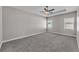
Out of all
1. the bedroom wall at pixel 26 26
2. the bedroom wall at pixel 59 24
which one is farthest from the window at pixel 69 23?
the bedroom wall at pixel 26 26

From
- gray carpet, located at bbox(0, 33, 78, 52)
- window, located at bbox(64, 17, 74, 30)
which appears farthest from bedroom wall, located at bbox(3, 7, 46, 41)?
window, located at bbox(64, 17, 74, 30)

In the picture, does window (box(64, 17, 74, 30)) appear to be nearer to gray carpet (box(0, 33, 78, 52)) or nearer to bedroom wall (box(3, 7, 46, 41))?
gray carpet (box(0, 33, 78, 52))

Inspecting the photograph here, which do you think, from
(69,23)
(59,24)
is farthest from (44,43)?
(69,23)

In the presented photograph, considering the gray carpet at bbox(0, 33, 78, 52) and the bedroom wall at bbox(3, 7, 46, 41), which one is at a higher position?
the bedroom wall at bbox(3, 7, 46, 41)

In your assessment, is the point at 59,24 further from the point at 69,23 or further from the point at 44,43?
the point at 44,43

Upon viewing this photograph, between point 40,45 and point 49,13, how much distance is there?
714 millimetres

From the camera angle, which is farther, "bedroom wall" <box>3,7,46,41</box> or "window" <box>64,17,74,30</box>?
"bedroom wall" <box>3,7,46,41</box>

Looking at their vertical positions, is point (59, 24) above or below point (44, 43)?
above

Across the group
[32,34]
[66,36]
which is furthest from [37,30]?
[66,36]

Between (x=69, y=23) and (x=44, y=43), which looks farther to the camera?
(x=44, y=43)
